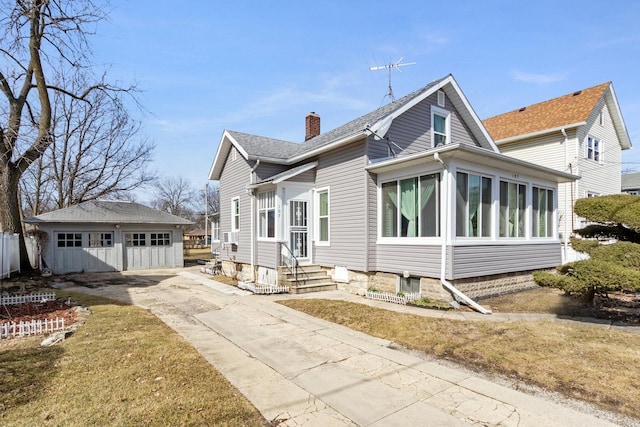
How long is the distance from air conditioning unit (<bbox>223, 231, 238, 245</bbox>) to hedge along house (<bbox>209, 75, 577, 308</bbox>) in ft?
2.29

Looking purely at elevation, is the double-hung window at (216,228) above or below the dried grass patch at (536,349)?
above

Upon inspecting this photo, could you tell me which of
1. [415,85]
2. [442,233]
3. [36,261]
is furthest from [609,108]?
[36,261]

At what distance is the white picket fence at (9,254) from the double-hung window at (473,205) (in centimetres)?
1459

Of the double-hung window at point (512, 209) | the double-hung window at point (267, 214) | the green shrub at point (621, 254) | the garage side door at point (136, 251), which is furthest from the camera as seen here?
the garage side door at point (136, 251)

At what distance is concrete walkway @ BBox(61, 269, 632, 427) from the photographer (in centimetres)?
342

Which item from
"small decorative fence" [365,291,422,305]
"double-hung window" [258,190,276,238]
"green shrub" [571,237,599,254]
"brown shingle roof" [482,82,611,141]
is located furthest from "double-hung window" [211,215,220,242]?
"green shrub" [571,237,599,254]

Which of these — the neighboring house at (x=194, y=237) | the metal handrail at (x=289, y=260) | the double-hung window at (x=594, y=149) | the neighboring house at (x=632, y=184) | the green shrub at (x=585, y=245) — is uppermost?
the double-hung window at (x=594, y=149)

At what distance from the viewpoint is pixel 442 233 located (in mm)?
8383

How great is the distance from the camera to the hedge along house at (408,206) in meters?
8.66

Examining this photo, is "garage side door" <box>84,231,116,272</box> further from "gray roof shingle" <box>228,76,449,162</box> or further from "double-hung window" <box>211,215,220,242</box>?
"gray roof shingle" <box>228,76,449,162</box>

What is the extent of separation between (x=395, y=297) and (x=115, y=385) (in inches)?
264

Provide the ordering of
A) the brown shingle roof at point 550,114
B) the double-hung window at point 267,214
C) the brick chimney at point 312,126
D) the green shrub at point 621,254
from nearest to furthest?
the green shrub at point 621,254
the double-hung window at point 267,214
the brown shingle roof at point 550,114
the brick chimney at point 312,126

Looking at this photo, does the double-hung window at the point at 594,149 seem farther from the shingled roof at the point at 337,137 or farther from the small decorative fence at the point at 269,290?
the small decorative fence at the point at 269,290

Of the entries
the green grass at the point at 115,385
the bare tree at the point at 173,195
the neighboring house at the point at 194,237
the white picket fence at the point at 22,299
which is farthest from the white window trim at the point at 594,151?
the bare tree at the point at 173,195
